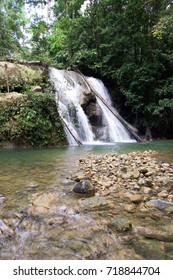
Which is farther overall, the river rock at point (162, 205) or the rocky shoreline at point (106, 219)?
the river rock at point (162, 205)

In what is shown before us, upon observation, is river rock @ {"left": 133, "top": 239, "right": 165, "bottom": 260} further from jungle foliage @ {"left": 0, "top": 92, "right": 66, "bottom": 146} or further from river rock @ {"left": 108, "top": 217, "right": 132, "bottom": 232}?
A: jungle foliage @ {"left": 0, "top": 92, "right": 66, "bottom": 146}

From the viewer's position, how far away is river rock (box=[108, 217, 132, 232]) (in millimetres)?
1721

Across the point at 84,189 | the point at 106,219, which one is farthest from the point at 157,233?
the point at 84,189

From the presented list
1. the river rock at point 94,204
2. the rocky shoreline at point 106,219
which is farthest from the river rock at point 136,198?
the river rock at point 94,204

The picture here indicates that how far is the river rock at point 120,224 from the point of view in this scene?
1.72 m

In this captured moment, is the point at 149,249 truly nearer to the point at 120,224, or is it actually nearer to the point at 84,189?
the point at 120,224

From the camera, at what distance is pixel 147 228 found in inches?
68.1

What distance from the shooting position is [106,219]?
1.90 meters

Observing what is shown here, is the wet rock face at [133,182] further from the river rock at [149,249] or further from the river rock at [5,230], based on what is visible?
the river rock at [5,230]

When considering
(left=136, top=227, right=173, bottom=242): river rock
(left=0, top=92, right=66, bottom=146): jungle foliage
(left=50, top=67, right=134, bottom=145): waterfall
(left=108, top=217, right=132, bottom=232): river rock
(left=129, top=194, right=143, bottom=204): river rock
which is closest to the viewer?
(left=136, top=227, right=173, bottom=242): river rock

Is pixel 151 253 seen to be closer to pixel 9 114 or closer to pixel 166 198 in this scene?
pixel 166 198

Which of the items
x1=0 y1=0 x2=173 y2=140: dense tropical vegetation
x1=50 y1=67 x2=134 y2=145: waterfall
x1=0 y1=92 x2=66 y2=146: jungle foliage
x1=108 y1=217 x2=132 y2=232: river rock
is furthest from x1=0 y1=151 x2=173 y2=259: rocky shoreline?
x1=0 y1=0 x2=173 y2=140: dense tropical vegetation

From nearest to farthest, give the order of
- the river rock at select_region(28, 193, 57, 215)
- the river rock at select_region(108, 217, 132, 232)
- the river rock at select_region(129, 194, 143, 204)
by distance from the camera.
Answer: the river rock at select_region(108, 217, 132, 232)
the river rock at select_region(28, 193, 57, 215)
the river rock at select_region(129, 194, 143, 204)
